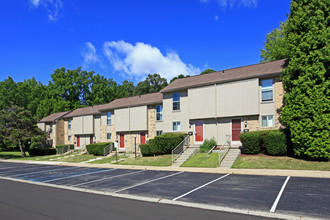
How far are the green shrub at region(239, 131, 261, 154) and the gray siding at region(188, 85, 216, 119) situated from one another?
421 cm

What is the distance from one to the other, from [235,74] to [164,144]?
28.9 ft

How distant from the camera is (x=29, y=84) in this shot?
74.1 meters

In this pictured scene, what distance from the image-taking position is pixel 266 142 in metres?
18.6

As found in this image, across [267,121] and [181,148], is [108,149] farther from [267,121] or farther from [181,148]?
[267,121]

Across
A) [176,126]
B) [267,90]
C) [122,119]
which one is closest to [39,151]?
[122,119]

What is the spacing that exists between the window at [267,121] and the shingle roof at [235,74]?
3253 mm

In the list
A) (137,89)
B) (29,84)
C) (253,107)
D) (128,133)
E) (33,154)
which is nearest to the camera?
(253,107)

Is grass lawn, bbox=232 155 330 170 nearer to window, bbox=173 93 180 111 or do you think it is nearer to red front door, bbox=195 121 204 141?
red front door, bbox=195 121 204 141

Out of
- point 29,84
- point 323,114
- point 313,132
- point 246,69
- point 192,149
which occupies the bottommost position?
point 192,149

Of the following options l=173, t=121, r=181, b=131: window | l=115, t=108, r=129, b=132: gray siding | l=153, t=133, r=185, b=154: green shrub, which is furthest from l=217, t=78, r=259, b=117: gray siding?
l=115, t=108, r=129, b=132: gray siding

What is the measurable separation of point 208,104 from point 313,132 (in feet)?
29.7

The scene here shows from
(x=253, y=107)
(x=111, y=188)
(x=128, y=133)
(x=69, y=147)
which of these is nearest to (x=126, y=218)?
(x=111, y=188)

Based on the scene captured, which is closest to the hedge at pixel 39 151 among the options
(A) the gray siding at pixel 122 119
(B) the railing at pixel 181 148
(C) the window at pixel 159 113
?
(A) the gray siding at pixel 122 119

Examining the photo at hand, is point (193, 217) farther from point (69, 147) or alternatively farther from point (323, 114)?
point (69, 147)
